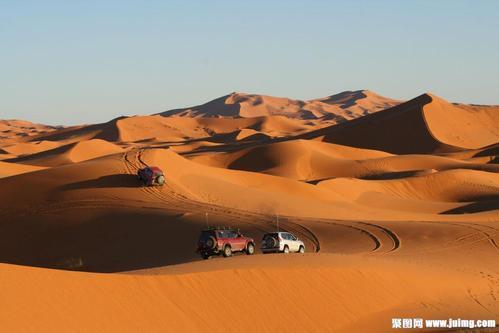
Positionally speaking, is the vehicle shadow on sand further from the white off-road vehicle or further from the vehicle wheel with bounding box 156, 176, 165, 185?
the white off-road vehicle

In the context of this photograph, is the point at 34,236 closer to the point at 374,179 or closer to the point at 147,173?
the point at 147,173

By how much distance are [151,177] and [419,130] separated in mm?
66028

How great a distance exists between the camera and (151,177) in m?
42.6

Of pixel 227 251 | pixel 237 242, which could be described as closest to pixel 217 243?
pixel 227 251

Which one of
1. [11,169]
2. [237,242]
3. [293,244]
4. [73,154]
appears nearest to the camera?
[237,242]

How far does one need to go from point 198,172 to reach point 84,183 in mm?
9523

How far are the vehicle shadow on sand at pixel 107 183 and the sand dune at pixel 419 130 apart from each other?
59.8 meters

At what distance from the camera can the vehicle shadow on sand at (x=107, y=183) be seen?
4297cm

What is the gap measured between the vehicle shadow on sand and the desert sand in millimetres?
104

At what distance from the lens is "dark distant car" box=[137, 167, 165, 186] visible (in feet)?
140

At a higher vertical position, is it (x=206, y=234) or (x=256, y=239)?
(x=256, y=239)

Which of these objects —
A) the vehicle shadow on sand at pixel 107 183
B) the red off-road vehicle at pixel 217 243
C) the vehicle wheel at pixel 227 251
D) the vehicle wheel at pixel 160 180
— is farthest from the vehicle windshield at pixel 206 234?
the vehicle shadow on sand at pixel 107 183

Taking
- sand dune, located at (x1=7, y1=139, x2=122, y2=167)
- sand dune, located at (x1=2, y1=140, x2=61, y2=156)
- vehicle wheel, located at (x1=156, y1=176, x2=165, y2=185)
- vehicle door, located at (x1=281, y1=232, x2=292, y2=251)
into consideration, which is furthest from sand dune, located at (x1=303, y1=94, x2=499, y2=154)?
vehicle door, located at (x1=281, y1=232, x2=292, y2=251)

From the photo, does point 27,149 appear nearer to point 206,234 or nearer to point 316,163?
point 316,163
